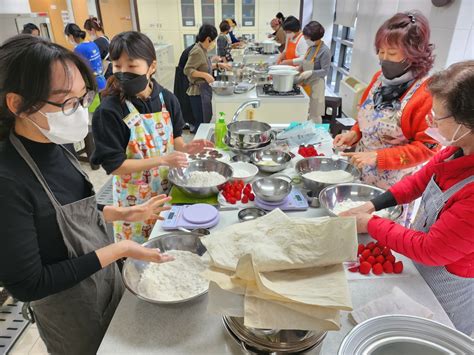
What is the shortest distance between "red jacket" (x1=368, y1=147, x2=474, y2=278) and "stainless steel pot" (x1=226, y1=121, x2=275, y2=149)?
111 centimetres

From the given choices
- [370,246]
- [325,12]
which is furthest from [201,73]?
[325,12]

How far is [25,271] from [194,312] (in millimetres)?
479

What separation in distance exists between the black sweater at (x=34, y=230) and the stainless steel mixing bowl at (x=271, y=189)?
82cm

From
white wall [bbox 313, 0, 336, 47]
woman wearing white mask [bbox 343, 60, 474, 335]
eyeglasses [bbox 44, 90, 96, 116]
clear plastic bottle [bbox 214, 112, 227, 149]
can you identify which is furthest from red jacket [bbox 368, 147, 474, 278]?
white wall [bbox 313, 0, 336, 47]

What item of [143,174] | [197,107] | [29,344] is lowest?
[29,344]

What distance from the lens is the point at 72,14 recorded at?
5.79 metres

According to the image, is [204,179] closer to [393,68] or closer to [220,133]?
[220,133]

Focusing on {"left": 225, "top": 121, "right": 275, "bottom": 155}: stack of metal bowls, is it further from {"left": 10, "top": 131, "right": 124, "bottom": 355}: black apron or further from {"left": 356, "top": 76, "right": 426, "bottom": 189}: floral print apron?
{"left": 10, "top": 131, "right": 124, "bottom": 355}: black apron

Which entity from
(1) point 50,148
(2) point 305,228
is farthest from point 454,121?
(1) point 50,148

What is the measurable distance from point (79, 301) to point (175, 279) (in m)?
0.32

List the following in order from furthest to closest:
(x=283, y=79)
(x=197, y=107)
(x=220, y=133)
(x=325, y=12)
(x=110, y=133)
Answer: (x=325, y=12), (x=197, y=107), (x=283, y=79), (x=220, y=133), (x=110, y=133)

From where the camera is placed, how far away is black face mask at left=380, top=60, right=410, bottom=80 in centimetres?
155

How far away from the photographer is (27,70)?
788mm

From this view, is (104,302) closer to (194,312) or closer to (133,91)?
(194,312)
